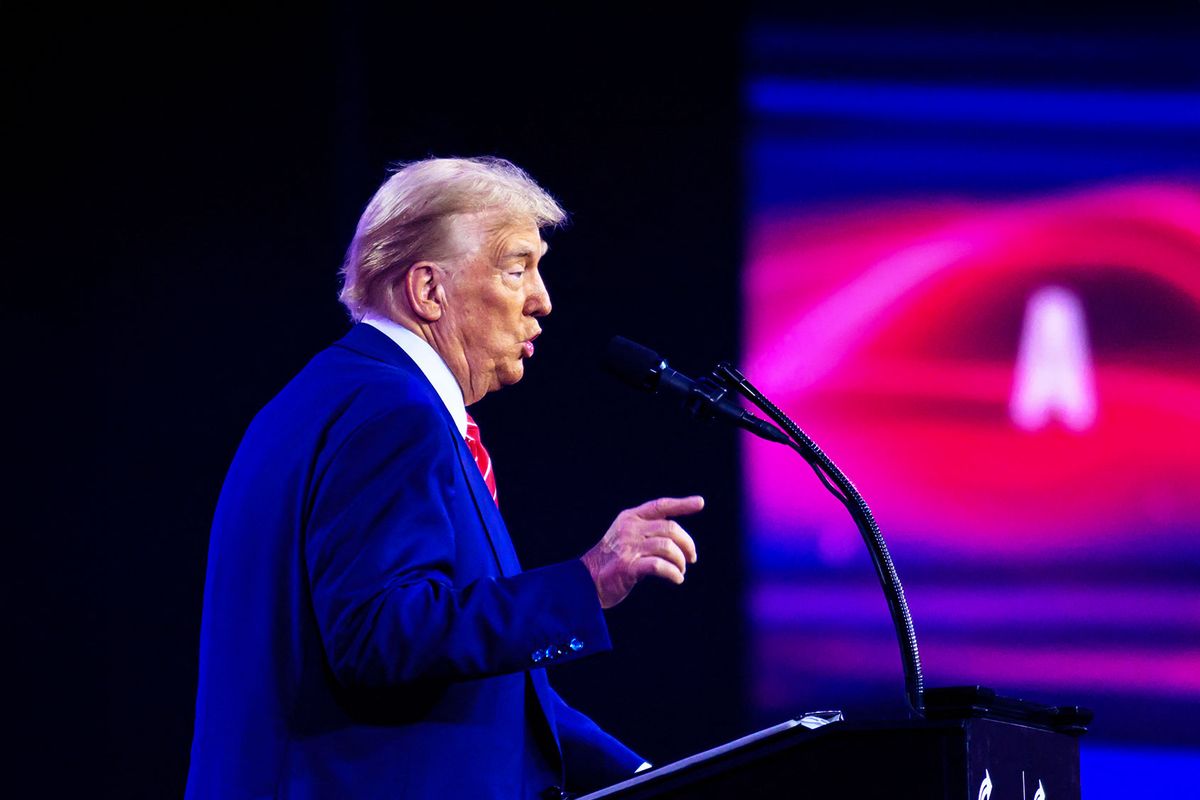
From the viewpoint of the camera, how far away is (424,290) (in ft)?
6.59

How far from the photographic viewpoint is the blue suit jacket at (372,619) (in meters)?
1.56

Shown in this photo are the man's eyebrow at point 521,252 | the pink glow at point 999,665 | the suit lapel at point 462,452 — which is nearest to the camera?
the suit lapel at point 462,452

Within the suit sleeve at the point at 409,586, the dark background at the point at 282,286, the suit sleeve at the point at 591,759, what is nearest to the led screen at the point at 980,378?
the dark background at the point at 282,286

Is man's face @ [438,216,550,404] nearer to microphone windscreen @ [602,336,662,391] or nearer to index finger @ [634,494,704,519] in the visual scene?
microphone windscreen @ [602,336,662,391]

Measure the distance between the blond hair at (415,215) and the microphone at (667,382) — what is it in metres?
0.30

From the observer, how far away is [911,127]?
3.37 metres

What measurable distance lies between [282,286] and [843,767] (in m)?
2.19

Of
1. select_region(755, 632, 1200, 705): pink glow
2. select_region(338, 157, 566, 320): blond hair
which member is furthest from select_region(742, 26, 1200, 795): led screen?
select_region(338, 157, 566, 320): blond hair

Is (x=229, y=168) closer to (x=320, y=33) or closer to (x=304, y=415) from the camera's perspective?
(x=320, y=33)

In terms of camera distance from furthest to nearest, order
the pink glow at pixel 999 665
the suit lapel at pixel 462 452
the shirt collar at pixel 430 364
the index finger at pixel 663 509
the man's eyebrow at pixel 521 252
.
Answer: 1. the pink glow at pixel 999 665
2. the man's eyebrow at pixel 521 252
3. the shirt collar at pixel 430 364
4. the suit lapel at pixel 462 452
5. the index finger at pixel 663 509

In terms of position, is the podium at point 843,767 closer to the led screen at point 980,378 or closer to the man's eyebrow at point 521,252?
the man's eyebrow at point 521,252

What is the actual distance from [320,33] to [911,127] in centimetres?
133

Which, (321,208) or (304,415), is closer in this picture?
(304,415)

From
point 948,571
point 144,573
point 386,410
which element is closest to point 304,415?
point 386,410
